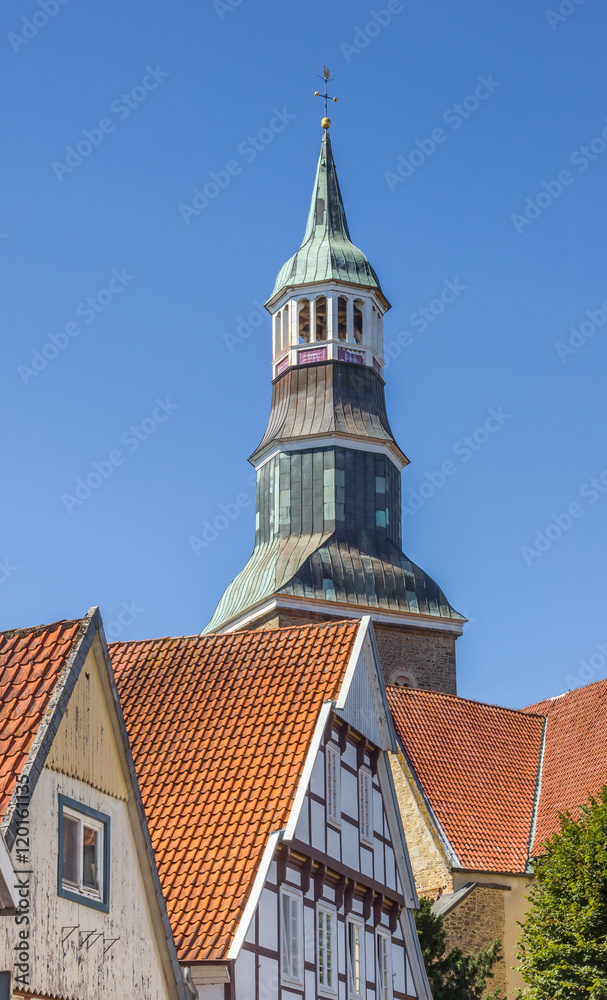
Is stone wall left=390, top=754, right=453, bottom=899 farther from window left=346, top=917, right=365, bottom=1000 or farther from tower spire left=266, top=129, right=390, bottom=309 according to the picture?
tower spire left=266, top=129, right=390, bottom=309

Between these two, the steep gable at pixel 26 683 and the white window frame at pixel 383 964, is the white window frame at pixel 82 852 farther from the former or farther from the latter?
the white window frame at pixel 383 964

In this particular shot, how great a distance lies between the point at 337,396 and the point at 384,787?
100 feet

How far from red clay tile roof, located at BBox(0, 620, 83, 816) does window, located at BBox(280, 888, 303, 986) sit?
20.4 ft

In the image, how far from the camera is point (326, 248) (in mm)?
54594

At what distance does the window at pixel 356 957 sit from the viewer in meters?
20.0

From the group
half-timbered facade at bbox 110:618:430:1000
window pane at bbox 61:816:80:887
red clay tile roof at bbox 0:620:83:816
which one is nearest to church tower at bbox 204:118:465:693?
half-timbered facade at bbox 110:618:430:1000

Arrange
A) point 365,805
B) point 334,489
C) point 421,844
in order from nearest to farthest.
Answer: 1. point 365,805
2. point 421,844
3. point 334,489

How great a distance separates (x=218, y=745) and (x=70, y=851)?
6.70m

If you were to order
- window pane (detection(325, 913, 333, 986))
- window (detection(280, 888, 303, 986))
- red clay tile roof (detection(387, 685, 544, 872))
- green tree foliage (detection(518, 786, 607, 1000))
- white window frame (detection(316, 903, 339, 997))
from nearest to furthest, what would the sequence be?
window (detection(280, 888, 303, 986)) < white window frame (detection(316, 903, 339, 997)) < window pane (detection(325, 913, 333, 986)) < green tree foliage (detection(518, 786, 607, 1000)) < red clay tile roof (detection(387, 685, 544, 872))

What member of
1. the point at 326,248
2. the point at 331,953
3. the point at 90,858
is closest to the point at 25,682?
the point at 90,858

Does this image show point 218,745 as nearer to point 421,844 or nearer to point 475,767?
point 421,844

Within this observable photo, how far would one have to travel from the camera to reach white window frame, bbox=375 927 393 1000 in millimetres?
21016

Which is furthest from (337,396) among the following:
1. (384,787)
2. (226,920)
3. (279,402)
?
(226,920)

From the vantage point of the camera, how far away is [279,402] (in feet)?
174
